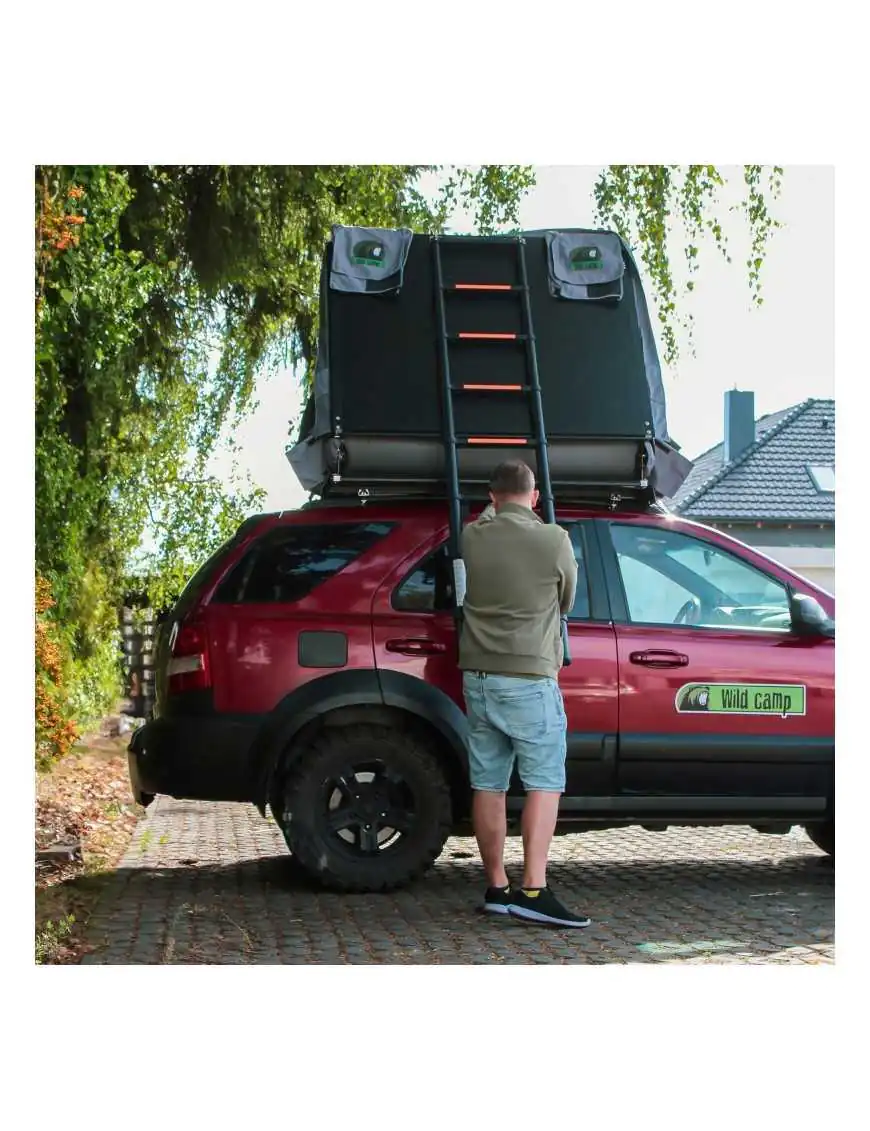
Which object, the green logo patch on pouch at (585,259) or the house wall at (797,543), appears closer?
the green logo patch on pouch at (585,259)

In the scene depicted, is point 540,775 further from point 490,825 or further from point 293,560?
point 293,560

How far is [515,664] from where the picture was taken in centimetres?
640

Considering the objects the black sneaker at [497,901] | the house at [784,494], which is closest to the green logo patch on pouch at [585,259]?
the black sneaker at [497,901]

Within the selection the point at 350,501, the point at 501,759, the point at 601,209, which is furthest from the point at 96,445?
the point at 501,759

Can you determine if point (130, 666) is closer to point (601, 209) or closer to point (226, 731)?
point (601, 209)

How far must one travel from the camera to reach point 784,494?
26.8 meters

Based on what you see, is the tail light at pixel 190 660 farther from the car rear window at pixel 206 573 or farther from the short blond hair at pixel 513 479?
the short blond hair at pixel 513 479

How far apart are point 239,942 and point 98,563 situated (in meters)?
8.93

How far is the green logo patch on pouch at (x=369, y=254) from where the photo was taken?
7.42 m

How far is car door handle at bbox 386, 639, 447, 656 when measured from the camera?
23.0 ft

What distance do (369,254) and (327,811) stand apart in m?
2.67

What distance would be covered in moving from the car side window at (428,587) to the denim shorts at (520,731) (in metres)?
0.63

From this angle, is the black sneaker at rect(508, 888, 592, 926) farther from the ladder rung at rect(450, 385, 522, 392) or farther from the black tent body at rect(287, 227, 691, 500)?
the ladder rung at rect(450, 385, 522, 392)

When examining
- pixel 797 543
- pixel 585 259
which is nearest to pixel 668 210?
pixel 585 259
